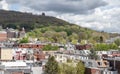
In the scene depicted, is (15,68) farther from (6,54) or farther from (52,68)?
(6,54)

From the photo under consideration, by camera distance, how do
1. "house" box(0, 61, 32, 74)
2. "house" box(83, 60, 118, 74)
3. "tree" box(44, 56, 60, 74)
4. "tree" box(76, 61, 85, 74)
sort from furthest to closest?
"tree" box(76, 61, 85, 74)
"house" box(83, 60, 118, 74)
"tree" box(44, 56, 60, 74)
"house" box(0, 61, 32, 74)

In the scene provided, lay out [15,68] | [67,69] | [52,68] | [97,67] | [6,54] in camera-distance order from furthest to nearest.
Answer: [6,54], [97,67], [67,69], [52,68], [15,68]

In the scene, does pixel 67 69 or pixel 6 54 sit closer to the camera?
pixel 67 69

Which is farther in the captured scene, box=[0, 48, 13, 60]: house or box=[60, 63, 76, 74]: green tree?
box=[0, 48, 13, 60]: house

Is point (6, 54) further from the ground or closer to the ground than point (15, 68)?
further from the ground

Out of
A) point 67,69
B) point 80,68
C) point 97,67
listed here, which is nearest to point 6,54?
point 67,69

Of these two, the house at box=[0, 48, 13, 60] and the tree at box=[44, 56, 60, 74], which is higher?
the house at box=[0, 48, 13, 60]

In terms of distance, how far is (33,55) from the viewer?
109 m

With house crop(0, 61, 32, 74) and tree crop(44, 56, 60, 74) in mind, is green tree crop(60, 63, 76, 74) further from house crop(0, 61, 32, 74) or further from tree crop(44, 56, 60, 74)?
house crop(0, 61, 32, 74)

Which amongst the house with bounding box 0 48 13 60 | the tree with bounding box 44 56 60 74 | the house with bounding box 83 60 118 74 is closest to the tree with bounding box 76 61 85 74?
the house with bounding box 83 60 118 74

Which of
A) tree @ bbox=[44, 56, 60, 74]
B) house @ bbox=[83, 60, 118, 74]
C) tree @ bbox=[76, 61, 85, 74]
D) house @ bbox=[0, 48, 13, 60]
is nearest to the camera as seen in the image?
tree @ bbox=[44, 56, 60, 74]

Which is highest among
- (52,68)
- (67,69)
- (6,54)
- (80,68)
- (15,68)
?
(6,54)

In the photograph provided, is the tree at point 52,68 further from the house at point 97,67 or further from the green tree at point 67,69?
the house at point 97,67

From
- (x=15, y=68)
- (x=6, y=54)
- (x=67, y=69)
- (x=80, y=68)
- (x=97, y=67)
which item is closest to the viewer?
(x=15, y=68)
